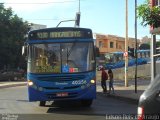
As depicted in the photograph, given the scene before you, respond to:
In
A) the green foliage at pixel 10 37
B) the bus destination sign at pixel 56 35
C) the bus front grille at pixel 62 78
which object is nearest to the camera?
the bus front grille at pixel 62 78

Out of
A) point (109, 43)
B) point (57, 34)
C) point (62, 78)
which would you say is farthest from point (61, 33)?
point (109, 43)

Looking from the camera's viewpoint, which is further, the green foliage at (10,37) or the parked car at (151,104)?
the green foliage at (10,37)

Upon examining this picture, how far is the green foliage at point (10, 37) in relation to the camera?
63469mm

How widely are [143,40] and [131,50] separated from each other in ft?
281

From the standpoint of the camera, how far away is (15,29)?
66062 millimetres

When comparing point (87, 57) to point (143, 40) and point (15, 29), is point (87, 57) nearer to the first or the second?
point (15, 29)

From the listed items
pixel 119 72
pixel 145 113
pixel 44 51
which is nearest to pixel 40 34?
pixel 44 51

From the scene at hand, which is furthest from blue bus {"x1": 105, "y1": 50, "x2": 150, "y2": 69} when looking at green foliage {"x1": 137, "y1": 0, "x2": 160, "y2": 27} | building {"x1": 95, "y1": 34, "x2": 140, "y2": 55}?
green foliage {"x1": 137, "y1": 0, "x2": 160, "y2": 27}

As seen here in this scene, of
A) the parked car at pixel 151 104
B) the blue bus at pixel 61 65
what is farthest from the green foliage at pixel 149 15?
the parked car at pixel 151 104

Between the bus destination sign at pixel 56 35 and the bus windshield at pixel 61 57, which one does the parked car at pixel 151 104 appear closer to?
the bus windshield at pixel 61 57

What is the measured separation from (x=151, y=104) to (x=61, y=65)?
11864 mm

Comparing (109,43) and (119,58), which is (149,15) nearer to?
(119,58)

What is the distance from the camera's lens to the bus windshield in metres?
17.5

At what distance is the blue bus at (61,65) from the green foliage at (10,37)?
4578 centimetres
